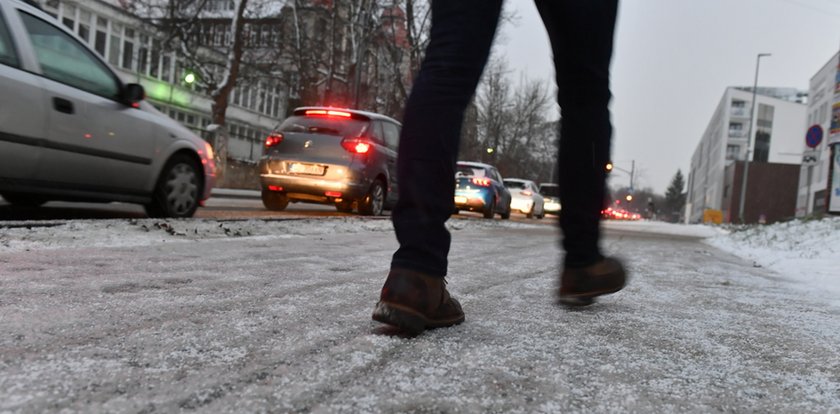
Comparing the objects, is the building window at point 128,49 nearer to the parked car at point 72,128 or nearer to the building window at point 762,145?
the parked car at point 72,128

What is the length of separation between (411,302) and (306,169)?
7.49m

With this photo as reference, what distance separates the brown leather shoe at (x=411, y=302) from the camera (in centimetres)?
141

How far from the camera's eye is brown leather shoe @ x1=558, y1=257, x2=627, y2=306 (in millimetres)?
1670

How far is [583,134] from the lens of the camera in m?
1.79

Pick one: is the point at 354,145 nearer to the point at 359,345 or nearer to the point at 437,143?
the point at 437,143

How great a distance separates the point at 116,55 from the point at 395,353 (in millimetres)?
39235

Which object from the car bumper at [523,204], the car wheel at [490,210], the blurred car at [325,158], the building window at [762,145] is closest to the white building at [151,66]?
the car bumper at [523,204]

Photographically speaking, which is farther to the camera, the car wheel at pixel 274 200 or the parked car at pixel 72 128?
the car wheel at pixel 274 200

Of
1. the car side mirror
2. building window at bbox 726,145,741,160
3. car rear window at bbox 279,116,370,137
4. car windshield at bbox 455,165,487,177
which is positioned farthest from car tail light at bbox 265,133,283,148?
building window at bbox 726,145,741,160

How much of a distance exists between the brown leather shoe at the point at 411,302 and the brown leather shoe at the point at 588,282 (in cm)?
41

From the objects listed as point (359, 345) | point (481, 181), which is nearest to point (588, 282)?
point (359, 345)

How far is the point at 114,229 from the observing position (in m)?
3.75

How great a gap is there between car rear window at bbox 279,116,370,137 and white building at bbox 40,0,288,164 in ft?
56.6

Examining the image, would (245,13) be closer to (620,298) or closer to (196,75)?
(196,75)
